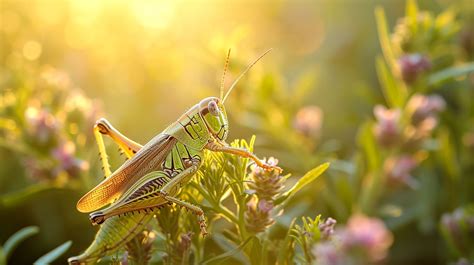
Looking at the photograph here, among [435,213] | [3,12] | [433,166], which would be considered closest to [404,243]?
[435,213]

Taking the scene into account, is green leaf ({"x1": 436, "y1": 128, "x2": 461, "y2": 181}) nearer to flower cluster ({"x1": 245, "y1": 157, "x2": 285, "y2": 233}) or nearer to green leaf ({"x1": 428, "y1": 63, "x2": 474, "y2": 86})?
green leaf ({"x1": 428, "y1": 63, "x2": 474, "y2": 86})

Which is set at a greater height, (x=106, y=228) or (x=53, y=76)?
(x=53, y=76)

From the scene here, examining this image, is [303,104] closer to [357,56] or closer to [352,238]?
[357,56]

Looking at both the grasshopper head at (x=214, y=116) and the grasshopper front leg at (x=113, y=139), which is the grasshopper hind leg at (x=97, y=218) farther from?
the grasshopper head at (x=214, y=116)

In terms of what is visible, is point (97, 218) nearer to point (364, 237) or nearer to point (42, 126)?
point (42, 126)

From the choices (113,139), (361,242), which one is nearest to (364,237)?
(361,242)

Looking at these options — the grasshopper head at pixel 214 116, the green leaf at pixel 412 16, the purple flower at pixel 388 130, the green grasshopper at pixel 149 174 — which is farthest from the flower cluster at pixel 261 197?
the green leaf at pixel 412 16

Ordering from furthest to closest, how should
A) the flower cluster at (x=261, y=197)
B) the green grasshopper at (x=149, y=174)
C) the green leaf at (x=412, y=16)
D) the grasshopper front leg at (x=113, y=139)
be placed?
the green leaf at (x=412, y=16)
the grasshopper front leg at (x=113, y=139)
the green grasshopper at (x=149, y=174)
the flower cluster at (x=261, y=197)
